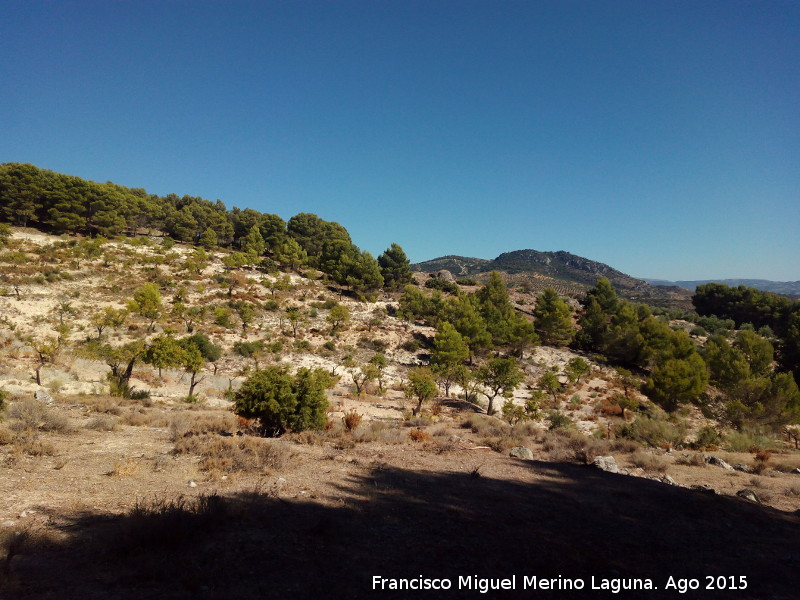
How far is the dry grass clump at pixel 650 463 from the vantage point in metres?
11.0

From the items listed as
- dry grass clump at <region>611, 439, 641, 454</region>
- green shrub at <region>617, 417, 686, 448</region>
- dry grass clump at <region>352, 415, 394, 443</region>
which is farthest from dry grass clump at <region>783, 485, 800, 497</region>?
dry grass clump at <region>352, 415, 394, 443</region>

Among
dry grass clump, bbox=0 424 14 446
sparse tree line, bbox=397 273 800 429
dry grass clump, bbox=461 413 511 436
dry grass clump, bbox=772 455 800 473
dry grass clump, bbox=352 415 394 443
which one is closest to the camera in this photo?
dry grass clump, bbox=0 424 14 446

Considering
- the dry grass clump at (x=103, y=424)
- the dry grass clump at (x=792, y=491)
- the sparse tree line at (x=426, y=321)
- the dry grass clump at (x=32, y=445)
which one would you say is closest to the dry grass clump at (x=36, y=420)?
the dry grass clump at (x=103, y=424)

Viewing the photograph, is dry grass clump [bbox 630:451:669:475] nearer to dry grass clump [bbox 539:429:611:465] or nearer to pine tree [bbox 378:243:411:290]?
dry grass clump [bbox 539:429:611:465]

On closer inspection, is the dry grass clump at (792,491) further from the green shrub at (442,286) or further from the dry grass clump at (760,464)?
the green shrub at (442,286)

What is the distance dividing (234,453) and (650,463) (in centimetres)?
1188

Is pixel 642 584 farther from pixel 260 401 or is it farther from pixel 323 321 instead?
pixel 323 321

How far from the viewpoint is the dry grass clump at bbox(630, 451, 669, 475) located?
11.0 metres

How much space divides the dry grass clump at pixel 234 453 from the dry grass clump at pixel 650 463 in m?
10.5

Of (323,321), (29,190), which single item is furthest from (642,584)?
(29,190)

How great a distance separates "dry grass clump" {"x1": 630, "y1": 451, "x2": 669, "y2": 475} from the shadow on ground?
111 inches

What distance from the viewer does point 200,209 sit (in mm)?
64250

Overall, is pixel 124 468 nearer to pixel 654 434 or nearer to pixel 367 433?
pixel 367 433

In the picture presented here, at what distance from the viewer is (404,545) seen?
533 cm
